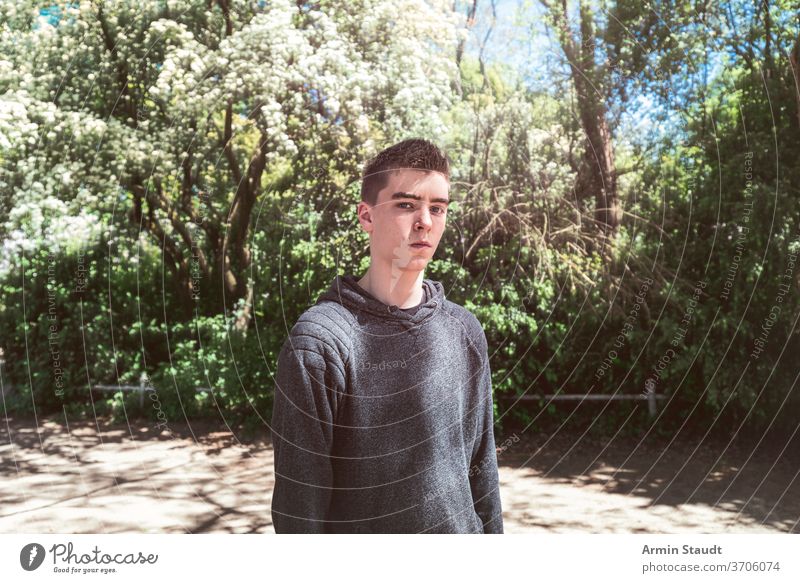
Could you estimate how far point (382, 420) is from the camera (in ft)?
4.24

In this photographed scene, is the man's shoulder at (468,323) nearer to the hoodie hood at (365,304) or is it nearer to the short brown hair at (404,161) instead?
the hoodie hood at (365,304)

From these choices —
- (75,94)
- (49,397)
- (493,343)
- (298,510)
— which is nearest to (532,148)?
(493,343)

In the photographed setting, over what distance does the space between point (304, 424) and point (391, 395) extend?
214 mm

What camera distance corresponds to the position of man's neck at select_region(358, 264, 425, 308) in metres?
1.38

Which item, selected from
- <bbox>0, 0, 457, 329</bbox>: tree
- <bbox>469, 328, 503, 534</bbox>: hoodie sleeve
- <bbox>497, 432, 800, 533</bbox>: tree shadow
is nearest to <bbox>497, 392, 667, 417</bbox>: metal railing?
<bbox>497, 432, 800, 533</bbox>: tree shadow

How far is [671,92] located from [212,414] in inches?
102

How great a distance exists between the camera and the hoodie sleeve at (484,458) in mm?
1433

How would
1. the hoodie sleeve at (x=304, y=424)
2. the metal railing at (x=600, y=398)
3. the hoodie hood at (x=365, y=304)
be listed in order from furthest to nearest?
1. the metal railing at (x=600, y=398)
2. the hoodie hood at (x=365, y=304)
3. the hoodie sleeve at (x=304, y=424)

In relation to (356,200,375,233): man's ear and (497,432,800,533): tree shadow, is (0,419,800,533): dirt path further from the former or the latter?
(356,200,375,233): man's ear

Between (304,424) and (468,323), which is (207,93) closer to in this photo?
(468,323)

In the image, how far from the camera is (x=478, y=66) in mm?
2668

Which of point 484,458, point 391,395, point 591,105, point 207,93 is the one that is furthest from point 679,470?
point 207,93

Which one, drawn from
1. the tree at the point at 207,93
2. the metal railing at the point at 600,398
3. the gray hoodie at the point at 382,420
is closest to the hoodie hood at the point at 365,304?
the gray hoodie at the point at 382,420

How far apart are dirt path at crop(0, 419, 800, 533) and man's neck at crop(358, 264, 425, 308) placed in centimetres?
155
